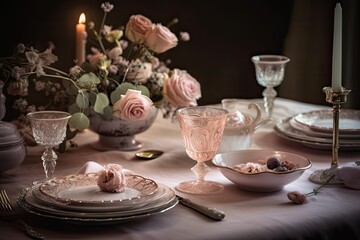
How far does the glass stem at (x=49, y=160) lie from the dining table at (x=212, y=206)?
0.11ft

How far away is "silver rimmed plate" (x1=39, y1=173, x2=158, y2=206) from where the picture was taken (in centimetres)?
142

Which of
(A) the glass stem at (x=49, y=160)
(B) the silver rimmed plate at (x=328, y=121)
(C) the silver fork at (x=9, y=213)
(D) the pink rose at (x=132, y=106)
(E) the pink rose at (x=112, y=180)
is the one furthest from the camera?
(B) the silver rimmed plate at (x=328, y=121)

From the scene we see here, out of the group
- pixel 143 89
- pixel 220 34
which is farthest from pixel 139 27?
pixel 220 34

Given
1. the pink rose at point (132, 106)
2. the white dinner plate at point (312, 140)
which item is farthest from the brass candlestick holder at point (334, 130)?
the pink rose at point (132, 106)

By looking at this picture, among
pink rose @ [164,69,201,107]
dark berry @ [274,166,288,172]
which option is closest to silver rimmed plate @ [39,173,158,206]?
dark berry @ [274,166,288,172]

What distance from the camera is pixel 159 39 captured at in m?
2.07

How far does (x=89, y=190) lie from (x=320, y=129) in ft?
2.59

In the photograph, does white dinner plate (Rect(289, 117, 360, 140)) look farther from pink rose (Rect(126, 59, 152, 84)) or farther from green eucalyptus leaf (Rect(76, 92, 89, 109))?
green eucalyptus leaf (Rect(76, 92, 89, 109))

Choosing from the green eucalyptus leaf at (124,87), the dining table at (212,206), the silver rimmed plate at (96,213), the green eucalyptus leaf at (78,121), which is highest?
the green eucalyptus leaf at (124,87)

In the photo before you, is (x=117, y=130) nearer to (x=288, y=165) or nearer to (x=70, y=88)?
(x=70, y=88)

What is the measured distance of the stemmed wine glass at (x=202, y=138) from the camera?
164 cm

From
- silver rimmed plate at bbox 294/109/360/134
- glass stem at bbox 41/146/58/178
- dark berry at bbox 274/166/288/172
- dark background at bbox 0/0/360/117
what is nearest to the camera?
dark berry at bbox 274/166/288/172

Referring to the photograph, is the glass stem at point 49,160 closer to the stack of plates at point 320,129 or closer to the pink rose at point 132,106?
the pink rose at point 132,106

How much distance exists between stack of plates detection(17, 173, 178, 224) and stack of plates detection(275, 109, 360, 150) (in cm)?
64
